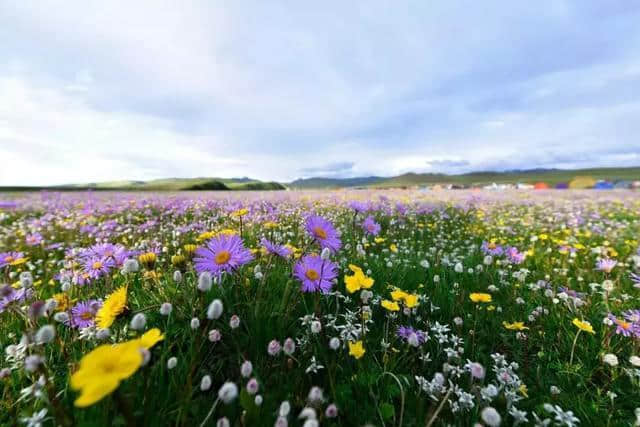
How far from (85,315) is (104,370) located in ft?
4.15

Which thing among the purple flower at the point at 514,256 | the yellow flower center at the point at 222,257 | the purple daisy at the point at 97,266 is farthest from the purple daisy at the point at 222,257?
the purple flower at the point at 514,256

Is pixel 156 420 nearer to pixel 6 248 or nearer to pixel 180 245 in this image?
pixel 180 245

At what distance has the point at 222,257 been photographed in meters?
1.68

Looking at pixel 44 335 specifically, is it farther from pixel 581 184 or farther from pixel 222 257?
pixel 581 184

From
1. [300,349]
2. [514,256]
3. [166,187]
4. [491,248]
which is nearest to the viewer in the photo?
[300,349]

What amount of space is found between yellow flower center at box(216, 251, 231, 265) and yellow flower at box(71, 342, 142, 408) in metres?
0.81

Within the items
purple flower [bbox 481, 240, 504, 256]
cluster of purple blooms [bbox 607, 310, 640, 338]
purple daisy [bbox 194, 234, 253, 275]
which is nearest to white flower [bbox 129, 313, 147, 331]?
purple daisy [bbox 194, 234, 253, 275]

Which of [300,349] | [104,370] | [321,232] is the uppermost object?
[321,232]

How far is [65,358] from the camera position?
1524mm

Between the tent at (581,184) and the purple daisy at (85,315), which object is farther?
the tent at (581,184)

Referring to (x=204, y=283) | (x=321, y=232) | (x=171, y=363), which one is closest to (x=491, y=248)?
(x=321, y=232)

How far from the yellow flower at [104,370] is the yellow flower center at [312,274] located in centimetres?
104

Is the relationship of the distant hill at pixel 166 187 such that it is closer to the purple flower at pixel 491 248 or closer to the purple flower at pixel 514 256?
the purple flower at pixel 491 248

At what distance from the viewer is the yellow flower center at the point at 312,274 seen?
5.82 ft
